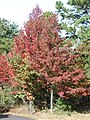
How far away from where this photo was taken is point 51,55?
2019 cm

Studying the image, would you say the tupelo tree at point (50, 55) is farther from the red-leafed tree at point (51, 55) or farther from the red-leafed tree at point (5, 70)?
the red-leafed tree at point (5, 70)

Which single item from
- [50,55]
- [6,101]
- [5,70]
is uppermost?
[50,55]

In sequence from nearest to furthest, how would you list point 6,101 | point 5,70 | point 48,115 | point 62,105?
point 48,115, point 62,105, point 5,70, point 6,101

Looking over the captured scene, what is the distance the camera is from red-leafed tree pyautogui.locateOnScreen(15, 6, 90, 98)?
2027 centimetres

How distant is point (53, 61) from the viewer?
20.3 meters

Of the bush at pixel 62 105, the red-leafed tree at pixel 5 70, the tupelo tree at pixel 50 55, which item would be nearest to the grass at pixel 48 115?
the bush at pixel 62 105

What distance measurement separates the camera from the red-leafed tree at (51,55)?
20.3 metres

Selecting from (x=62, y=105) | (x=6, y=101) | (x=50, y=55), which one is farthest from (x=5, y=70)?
(x=62, y=105)

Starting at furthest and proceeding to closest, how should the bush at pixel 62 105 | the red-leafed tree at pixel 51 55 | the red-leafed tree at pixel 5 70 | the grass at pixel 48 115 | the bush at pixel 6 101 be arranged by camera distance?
the bush at pixel 6 101 < the red-leafed tree at pixel 5 70 < the bush at pixel 62 105 < the red-leafed tree at pixel 51 55 < the grass at pixel 48 115

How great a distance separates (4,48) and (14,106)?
16.0 m

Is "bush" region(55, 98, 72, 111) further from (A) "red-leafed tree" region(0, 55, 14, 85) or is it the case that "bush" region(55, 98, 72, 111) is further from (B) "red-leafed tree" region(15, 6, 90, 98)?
(A) "red-leafed tree" region(0, 55, 14, 85)

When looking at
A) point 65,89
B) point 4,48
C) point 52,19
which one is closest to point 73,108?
point 65,89

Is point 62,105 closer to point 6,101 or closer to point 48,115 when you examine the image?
point 48,115

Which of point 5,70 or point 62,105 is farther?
point 5,70
